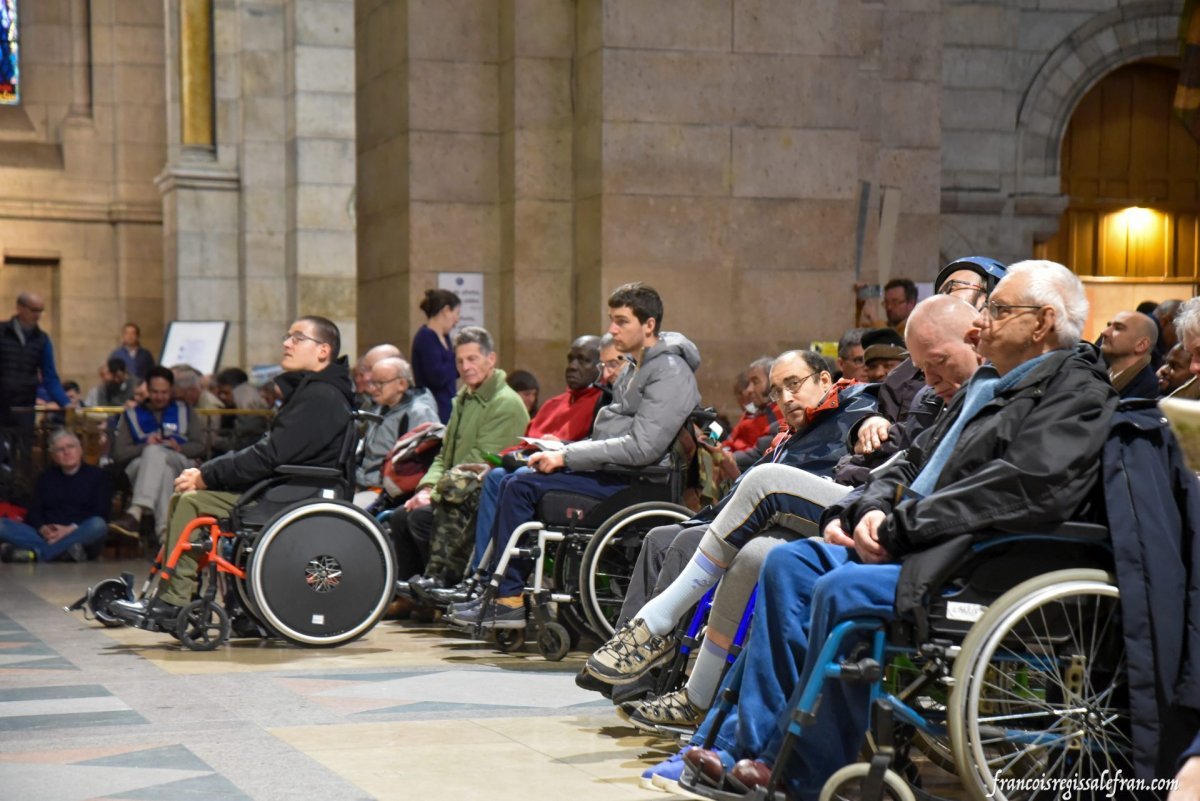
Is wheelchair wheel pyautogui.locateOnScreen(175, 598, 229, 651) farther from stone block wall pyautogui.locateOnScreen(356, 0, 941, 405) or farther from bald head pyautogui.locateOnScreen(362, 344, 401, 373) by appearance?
stone block wall pyautogui.locateOnScreen(356, 0, 941, 405)

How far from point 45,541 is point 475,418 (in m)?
5.27

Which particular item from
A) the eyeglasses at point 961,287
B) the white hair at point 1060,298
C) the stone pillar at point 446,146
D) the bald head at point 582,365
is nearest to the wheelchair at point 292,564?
the bald head at point 582,365

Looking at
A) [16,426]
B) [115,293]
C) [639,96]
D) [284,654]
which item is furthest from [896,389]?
[115,293]

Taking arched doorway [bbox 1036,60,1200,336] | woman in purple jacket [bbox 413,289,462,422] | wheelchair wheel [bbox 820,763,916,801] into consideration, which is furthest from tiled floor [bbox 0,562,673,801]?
arched doorway [bbox 1036,60,1200,336]

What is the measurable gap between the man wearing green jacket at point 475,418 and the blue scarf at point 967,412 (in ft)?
12.2

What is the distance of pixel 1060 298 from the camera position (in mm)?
4078

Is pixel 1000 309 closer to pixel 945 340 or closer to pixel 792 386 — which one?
pixel 945 340

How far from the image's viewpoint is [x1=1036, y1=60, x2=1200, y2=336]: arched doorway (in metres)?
16.3

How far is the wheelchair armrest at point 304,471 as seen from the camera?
23.4ft

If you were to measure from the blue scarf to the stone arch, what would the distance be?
11895 mm

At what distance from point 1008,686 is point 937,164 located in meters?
9.79

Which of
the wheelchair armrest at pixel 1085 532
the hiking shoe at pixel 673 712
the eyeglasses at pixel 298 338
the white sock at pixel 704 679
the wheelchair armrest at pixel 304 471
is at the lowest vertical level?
the hiking shoe at pixel 673 712

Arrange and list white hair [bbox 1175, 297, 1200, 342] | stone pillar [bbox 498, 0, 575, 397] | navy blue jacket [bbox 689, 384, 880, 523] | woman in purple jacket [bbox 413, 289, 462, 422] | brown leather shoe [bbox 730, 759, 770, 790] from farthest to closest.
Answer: stone pillar [bbox 498, 0, 575, 397] < woman in purple jacket [bbox 413, 289, 462, 422] < white hair [bbox 1175, 297, 1200, 342] < navy blue jacket [bbox 689, 384, 880, 523] < brown leather shoe [bbox 730, 759, 770, 790]

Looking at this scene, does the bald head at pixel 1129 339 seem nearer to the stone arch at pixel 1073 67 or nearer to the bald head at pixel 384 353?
the bald head at pixel 384 353
